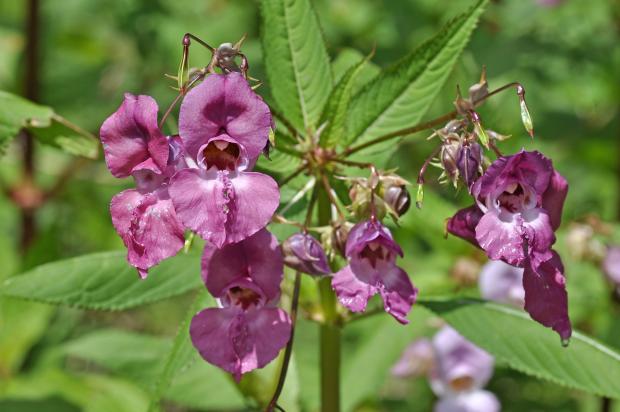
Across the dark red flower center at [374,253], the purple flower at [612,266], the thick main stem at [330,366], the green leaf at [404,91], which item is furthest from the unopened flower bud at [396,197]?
the purple flower at [612,266]

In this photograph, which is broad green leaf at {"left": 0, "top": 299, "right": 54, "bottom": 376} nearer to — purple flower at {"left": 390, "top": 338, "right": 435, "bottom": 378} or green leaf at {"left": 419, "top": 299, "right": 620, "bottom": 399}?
purple flower at {"left": 390, "top": 338, "right": 435, "bottom": 378}

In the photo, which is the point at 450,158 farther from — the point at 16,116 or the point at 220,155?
the point at 16,116

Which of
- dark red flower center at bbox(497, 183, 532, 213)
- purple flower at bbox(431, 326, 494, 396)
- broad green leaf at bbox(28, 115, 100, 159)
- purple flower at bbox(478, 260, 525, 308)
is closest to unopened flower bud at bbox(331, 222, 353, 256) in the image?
dark red flower center at bbox(497, 183, 532, 213)

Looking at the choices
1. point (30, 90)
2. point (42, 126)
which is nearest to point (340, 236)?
point (42, 126)

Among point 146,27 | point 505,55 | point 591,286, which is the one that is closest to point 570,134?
point 505,55

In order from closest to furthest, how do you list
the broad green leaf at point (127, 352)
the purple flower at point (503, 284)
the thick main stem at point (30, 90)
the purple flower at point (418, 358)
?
the purple flower at point (503, 284)
the broad green leaf at point (127, 352)
the purple flower at point (418, 358)
the thick main stem at point (30, 90)

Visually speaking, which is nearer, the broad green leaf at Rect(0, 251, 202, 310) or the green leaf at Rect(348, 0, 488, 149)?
the green leaf at Rect(348, 0, 488, 149)

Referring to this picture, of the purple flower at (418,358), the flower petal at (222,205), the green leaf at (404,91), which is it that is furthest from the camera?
the purple flower at (418,358)

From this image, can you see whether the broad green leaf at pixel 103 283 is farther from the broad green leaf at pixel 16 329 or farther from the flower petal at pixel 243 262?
the broad green leaf at pixel 16 329
